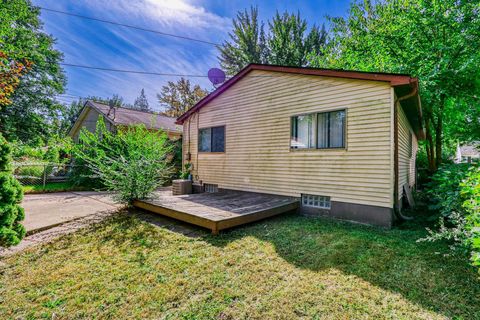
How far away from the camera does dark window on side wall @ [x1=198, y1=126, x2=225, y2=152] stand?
858cm

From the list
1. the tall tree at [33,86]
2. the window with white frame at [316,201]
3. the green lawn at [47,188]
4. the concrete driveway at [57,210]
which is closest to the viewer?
the concrete driveway at [57,210]

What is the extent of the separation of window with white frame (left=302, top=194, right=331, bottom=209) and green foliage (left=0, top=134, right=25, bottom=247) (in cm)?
611

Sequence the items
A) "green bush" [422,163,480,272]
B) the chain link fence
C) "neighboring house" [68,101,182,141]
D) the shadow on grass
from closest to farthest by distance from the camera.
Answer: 1. the shadow on grass
2. "green bush" [422,163,480,272]
3. the chain link fence
4. "neighboring house" [68,101,182,141]

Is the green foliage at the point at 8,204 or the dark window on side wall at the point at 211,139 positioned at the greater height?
the dark window on side wall at the point at 211,139

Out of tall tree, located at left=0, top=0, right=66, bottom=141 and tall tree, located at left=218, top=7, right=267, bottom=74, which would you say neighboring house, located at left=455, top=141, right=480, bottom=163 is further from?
tall tree, located at left=0, top=0, right=66, bottom=141

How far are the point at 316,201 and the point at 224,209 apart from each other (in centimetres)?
257

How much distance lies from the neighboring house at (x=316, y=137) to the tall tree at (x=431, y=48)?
164 centimetres

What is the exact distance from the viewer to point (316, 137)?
607 centimetres

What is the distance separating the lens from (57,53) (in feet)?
63.1

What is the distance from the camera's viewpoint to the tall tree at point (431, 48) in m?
7.66

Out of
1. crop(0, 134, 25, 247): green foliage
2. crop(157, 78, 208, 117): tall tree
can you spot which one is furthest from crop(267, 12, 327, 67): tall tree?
crop(0, 134, 25, 247): green foliage

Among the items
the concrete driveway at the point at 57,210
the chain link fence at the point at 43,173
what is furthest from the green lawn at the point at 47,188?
the concrete driveway at the point at 57,210

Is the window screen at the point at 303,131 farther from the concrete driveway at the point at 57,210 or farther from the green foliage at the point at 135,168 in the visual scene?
the concrete driveway at the point at 57,210

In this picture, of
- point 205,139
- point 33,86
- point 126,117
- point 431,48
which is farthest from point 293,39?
point 33,86
